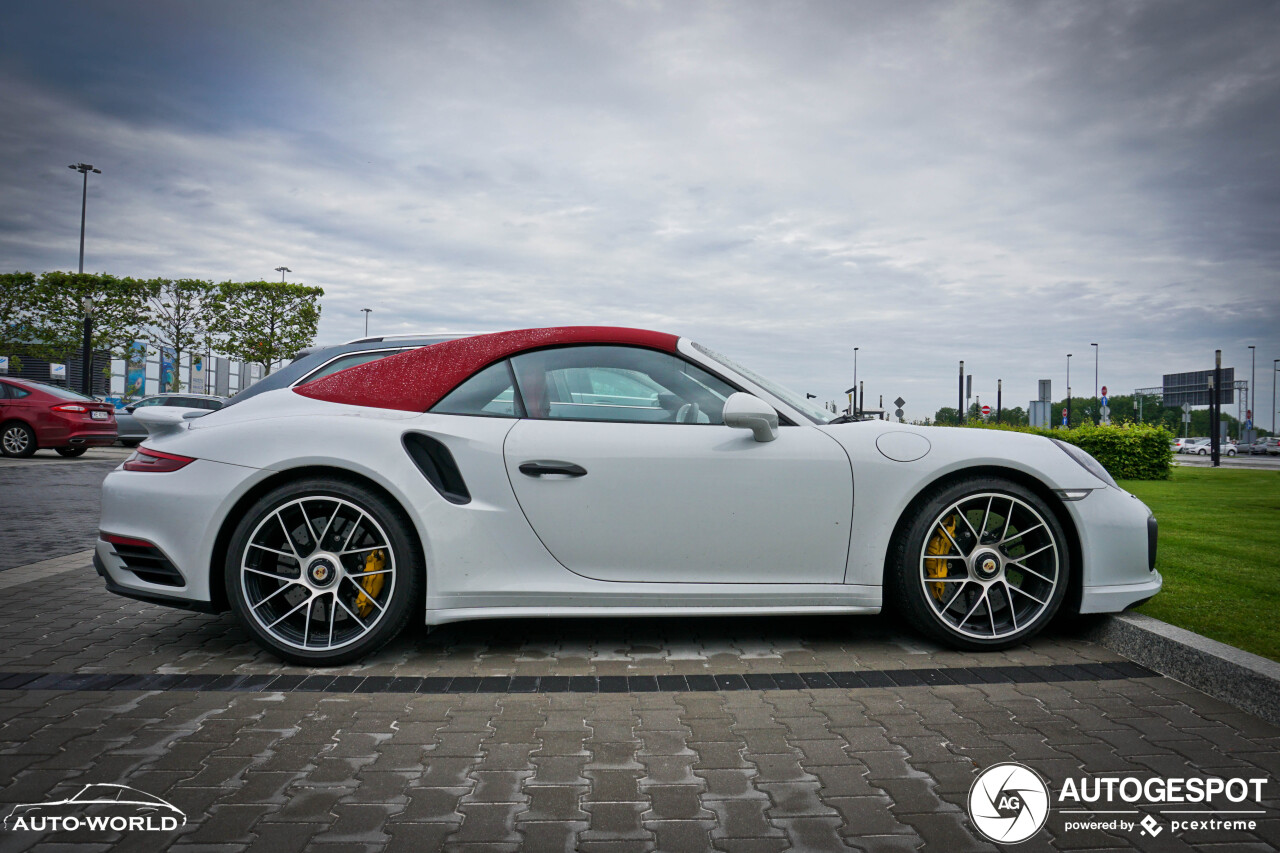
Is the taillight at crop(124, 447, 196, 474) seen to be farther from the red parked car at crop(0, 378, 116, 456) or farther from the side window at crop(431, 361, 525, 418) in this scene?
the red parked car at crop(0, 378, 116, 456)

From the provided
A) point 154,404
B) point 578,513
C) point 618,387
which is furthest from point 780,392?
point 154,404

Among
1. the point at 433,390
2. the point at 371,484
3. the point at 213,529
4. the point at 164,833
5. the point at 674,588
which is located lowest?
the point at 164,833

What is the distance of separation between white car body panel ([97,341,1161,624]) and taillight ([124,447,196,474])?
0.03 meters

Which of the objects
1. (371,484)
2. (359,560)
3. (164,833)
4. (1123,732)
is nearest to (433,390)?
(371,484)

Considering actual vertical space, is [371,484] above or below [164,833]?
above

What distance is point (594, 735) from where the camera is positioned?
2656 millimetres

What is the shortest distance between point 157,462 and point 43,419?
1505 centimetres

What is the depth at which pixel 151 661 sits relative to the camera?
3424 millimetres

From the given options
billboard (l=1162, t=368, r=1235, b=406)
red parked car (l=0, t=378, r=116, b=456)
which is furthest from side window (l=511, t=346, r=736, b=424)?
billboard (l=1162, t=368, r=1235, b=406)

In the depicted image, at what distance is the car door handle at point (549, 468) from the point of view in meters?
3.31

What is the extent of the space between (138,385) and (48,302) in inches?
206

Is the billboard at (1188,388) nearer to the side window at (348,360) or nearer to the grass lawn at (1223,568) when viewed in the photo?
the grass lawn at (1223,568)

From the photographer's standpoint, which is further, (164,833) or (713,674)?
(713,674)

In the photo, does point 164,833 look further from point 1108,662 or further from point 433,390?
point 1108,662
